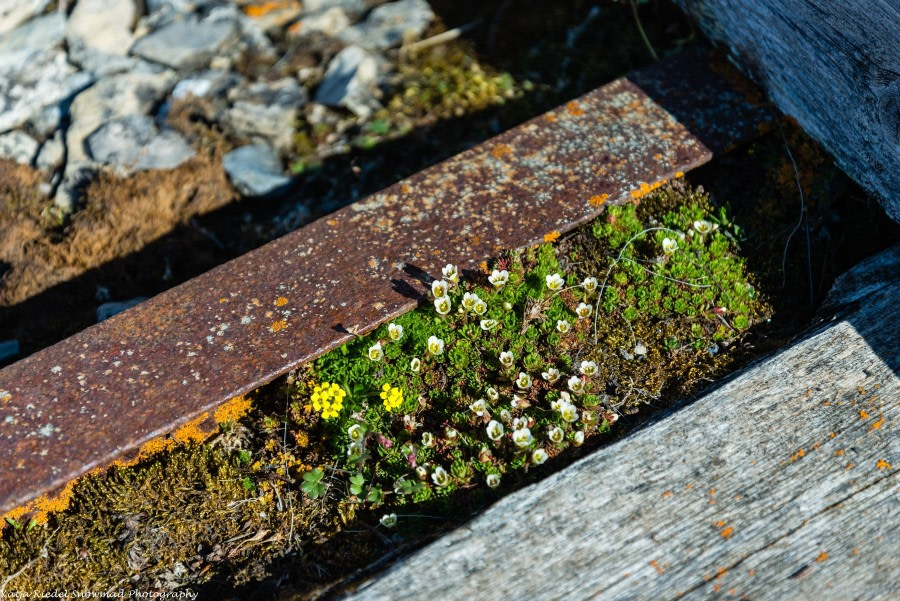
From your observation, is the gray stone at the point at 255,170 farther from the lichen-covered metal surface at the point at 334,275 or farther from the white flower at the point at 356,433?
the white flower at the point at 356,433

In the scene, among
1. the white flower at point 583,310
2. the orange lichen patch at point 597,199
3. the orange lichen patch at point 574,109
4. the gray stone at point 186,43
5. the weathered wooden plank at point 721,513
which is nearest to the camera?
the weathered wooden plank at point 721,513

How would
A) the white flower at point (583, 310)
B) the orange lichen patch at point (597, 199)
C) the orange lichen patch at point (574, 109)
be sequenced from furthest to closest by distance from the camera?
the orange lichen patch at point (574, 109) → the orange lichen patch at point (597, 199) → the white flower at point (583, 310)

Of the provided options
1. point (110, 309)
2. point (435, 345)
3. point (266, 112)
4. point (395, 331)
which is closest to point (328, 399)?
point (395, 331)

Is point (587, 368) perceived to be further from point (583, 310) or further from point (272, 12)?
point (272, 12)

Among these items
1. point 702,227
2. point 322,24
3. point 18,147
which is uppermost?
point 702,227

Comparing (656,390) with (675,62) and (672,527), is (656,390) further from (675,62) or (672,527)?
(675,62)

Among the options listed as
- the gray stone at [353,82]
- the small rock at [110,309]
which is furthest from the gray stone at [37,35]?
the small rock at [110,309]

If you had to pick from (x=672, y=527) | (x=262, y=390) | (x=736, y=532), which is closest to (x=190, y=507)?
(x=262, y=390)

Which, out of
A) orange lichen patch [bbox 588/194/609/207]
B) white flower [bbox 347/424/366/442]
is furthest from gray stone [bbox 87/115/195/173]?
orange lichen patch [bbox 588/194/609/207]
